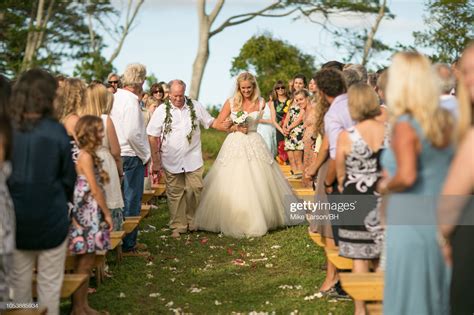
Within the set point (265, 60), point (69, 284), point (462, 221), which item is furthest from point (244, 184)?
point (265, 60)

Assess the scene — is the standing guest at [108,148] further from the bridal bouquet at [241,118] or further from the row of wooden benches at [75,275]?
the bridal bouquet at [241,118]

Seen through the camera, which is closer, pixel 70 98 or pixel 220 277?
pixel 70 98

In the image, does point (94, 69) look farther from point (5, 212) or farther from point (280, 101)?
point (5, 212)

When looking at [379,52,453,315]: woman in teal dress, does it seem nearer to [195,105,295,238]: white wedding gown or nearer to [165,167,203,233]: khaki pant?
[195,105,295,238]: white wedding gown

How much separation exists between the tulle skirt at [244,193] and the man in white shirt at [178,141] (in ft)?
0.91

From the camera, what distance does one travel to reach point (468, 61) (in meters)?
4.46

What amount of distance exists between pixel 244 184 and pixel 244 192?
11cm

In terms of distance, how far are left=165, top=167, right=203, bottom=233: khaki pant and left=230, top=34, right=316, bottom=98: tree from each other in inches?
801

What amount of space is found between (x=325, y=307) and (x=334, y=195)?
3.14 ft

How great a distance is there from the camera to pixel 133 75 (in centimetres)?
1000

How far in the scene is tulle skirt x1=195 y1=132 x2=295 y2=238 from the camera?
444 inches

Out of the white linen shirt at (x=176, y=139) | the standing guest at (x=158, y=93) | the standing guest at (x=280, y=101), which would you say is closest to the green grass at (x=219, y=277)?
the white linen shirt at (x=176, y=139)

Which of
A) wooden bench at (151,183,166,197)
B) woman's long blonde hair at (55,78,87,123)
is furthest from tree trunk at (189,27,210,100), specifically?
woman's long blonde hair at (55,78,87,123)

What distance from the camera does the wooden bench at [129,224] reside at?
879cm
